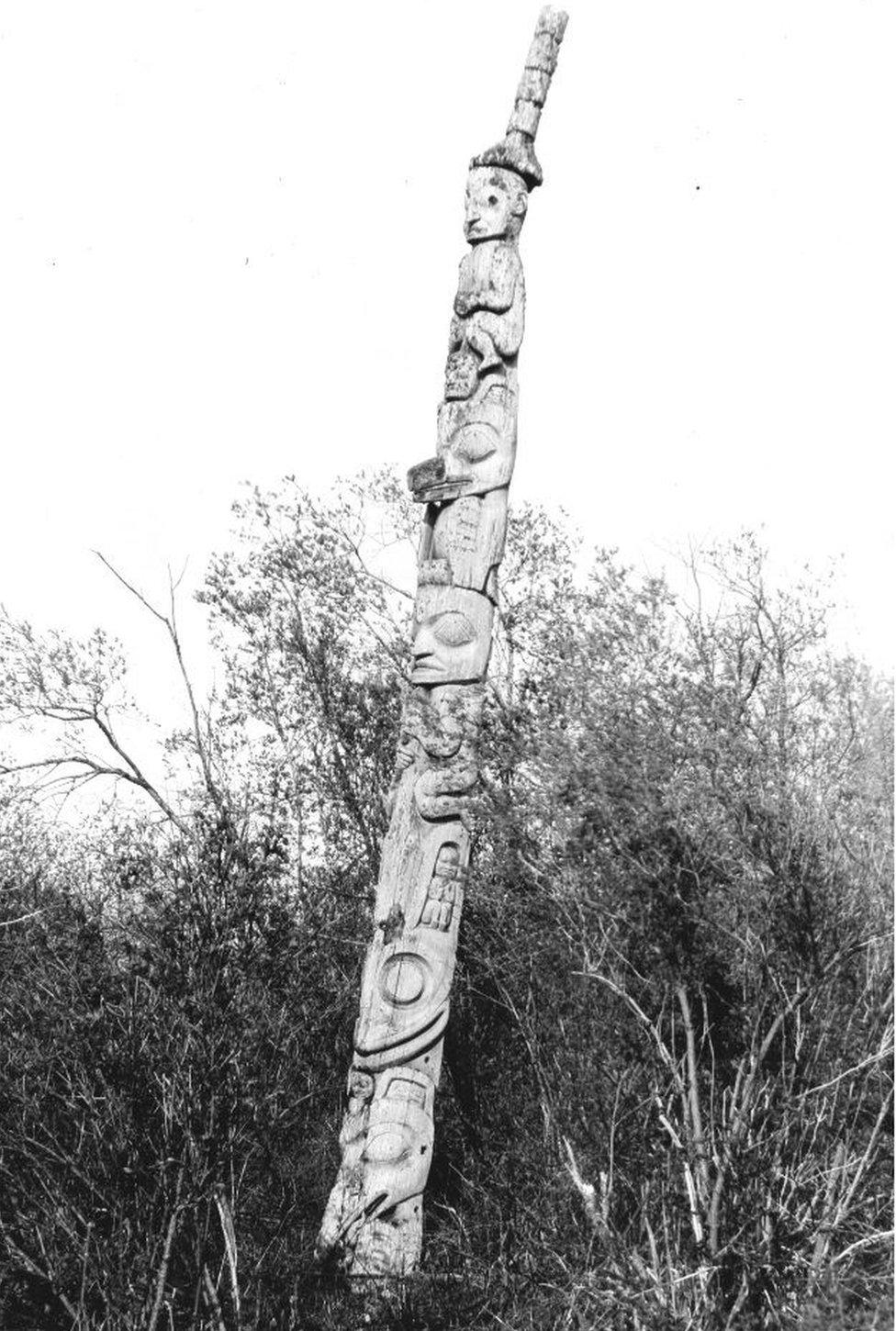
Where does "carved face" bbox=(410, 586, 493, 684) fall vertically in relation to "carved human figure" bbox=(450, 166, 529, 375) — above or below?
below

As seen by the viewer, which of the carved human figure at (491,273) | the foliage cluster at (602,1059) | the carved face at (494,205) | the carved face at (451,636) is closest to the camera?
the foliage cluster at (602,1059)

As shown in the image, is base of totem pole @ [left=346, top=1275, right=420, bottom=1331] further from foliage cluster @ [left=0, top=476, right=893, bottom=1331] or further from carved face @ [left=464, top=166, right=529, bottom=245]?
carved face @ [left=464, top=166, right=529, bottom=245]

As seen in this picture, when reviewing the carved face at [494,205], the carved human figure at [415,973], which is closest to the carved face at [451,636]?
the carved human figure at [415,973]

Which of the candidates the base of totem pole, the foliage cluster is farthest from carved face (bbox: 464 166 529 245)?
the base of totem pole

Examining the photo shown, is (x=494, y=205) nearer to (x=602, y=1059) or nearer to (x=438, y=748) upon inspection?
(x=438, y=748)

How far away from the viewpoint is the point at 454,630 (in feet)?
26.4

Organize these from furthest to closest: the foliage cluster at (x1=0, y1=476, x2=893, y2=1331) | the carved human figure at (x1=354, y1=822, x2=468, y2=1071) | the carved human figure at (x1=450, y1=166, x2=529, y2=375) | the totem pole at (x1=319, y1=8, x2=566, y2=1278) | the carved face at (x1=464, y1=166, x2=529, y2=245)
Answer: the carved face at (x1=464, y1=166, x2=529, y2=245) → the carved human figure at (x1=450, y1=166, x2=529, y2=375) → the carved human figure at (x1=354, y1=822, x2=468, y2=1071) → the totem pole at (x1=319, y1=8, x2=566, y2=1278) → the foliage cluster at (x1=0, y1=476, x2=893, y2=1331)

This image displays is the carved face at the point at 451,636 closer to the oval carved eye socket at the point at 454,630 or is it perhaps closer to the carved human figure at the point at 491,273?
the oval carved eye socket at the point at 454,630

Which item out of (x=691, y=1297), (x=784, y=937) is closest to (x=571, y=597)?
(x=784, y=937)

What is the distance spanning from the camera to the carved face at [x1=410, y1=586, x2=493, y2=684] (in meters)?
8.02

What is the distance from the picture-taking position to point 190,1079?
6.01m

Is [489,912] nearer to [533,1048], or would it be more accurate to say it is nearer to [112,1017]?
[533,1048]

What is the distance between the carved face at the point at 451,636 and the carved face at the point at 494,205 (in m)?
2.48

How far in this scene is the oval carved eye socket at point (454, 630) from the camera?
26.4ft
